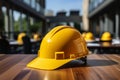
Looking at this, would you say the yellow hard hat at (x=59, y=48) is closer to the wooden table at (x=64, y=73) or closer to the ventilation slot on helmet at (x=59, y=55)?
the ventilation slot on helmet at (x=59, y=55)

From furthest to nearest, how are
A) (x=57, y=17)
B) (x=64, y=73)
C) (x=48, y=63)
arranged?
(x=57, y=17)
(x=48, y=63)
(x=64, y=73)

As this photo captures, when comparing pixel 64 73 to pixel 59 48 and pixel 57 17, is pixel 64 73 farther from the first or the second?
pixel 57 17

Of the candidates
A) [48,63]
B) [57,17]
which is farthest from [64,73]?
[57,17]

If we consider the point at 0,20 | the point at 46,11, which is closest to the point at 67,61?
the point at 0,20

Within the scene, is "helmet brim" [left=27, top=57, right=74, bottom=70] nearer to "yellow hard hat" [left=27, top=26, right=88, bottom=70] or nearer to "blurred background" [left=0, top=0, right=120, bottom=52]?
"yellow hard hat" [left=27, top=26, right=88, bottom=70]

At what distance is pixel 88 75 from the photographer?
73.5 inches

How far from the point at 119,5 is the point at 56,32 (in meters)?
21.8

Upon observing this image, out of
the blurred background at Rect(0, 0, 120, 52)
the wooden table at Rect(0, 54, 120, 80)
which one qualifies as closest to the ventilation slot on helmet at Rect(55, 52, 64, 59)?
the wooden table at Rect(0, 54, 120, 80)

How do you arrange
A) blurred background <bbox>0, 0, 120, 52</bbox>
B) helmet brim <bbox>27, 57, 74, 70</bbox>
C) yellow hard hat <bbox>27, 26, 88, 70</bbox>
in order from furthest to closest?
blurred background <bbox>0, 0, 120, 52</bbox> → yellow hard hat <bbox>27, 26, 88, 70</bbox> → helmet brim <bbox>27, 57, 74, 70</bbox>

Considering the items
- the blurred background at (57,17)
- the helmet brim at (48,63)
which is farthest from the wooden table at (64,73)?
the blurred background at (57,17)

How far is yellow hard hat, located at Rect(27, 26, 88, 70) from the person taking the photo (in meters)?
2.26

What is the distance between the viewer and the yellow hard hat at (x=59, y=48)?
89.0 inches

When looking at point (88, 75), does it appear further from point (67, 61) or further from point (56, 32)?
point (56, 32)

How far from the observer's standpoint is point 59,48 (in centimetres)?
229
